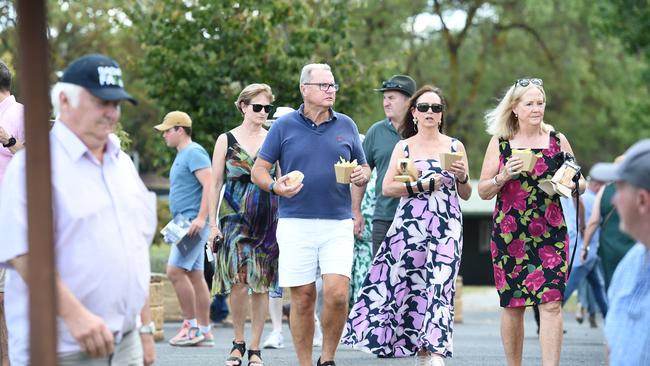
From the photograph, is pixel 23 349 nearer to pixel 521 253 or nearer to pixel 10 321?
pixel 10 321

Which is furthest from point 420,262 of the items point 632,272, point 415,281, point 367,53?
point 367,53

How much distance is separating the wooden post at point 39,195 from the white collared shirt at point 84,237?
47.6 inches

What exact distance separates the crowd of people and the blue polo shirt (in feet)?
0.03

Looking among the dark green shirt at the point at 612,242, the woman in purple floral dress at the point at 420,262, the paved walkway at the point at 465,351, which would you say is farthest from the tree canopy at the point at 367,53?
the woman in purple floral dress at the point at 420,262

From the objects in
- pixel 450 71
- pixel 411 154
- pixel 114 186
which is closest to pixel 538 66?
pixel 450 71

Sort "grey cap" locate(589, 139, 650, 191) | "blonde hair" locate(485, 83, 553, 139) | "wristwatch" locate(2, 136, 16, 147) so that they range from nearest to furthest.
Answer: "grey cap" locate(589, 139, 650, 191), "wristwatch" locate(2, 136, 16, 147), "blonde hair" locate(485, 83, 553, 139)

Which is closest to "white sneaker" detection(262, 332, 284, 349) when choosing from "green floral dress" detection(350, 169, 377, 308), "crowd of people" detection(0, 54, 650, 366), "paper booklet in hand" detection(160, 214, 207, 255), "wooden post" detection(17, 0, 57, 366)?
"crowd of people" detection(0, 54, 650, 366)

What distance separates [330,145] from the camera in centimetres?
975

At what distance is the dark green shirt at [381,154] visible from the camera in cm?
1181

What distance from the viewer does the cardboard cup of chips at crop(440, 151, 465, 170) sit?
9.88 m

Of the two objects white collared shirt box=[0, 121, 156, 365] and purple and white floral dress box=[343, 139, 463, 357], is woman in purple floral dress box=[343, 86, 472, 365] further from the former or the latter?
white collared shirt box=[0, 121, 156, 365]

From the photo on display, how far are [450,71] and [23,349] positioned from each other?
39.1 meters

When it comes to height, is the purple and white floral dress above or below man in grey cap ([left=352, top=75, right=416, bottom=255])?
below

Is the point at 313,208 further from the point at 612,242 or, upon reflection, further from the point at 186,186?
the point at 612,242
